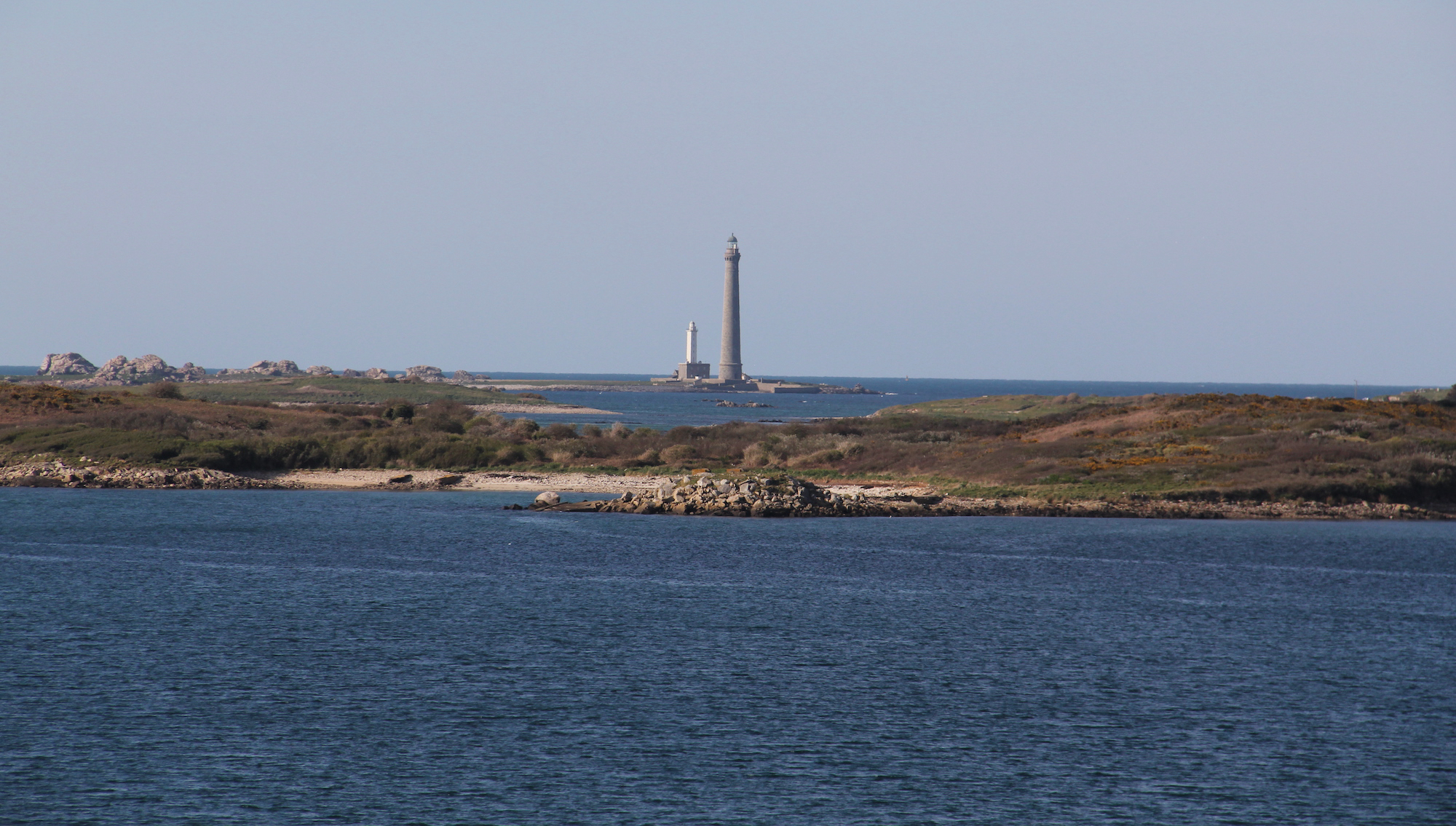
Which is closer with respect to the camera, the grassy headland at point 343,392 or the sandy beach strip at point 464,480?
the sandy beach strip at point 464,480

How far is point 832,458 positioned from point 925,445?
17.5ft

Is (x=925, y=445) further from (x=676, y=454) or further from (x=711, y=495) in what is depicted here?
(x=711, y=495)

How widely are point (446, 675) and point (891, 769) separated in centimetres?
1017

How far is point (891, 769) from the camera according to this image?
19.2 metres

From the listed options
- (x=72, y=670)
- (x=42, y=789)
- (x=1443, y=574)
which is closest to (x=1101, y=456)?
(x=1443, y=574)

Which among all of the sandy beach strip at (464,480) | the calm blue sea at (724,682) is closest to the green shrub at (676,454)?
the sandy beach strip at (464,480)

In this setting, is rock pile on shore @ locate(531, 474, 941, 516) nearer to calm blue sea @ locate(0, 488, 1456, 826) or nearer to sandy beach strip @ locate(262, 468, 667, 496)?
sandy beach strip @ locate(262, 468, 667, 496)

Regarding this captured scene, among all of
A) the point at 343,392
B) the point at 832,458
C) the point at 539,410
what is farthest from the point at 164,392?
the point at 539,410

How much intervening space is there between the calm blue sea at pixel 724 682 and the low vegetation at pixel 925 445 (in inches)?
418

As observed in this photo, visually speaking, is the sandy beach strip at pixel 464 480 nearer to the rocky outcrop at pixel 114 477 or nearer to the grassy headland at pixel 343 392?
the rocky outcrop at pixel 114 477

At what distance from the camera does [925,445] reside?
6969 centimetres

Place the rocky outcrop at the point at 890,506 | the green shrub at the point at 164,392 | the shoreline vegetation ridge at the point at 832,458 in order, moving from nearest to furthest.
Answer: the rocky outcrop at the point at 890,506 < the shoreline vegetation ridge at the point at 832,458 < the green shrub at the point at 164,392

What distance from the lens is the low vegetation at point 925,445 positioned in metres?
55.6

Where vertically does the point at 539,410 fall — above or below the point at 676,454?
above
